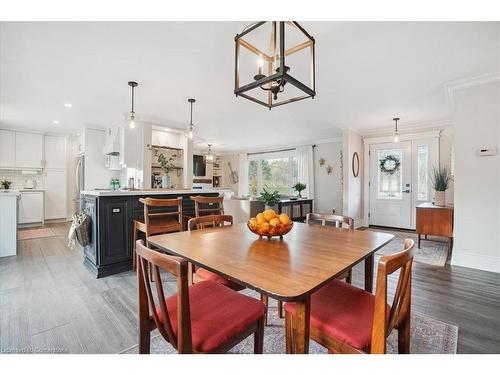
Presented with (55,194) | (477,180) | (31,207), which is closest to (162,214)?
(477,180)

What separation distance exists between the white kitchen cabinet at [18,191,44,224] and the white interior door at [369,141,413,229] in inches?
316

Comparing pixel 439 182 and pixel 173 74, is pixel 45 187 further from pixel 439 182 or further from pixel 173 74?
pixel 439 182

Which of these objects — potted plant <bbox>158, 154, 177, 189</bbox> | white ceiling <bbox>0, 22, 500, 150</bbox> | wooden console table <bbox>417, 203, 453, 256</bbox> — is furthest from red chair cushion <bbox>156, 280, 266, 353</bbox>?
potted plant <bbox>158, 154, 177, 189</bbox>

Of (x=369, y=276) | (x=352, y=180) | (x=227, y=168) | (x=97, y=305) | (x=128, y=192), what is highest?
(x=227, y=168)

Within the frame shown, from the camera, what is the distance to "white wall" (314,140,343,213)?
6.51 meters

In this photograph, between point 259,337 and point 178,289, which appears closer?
point 178,289

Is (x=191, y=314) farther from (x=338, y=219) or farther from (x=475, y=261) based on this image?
(x=475, y=261)

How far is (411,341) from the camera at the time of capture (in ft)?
5.20

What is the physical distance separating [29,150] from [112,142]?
2.67m

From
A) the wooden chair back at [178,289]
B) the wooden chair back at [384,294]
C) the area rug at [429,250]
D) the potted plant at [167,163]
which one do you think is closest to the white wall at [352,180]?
the area rug at [429,250]

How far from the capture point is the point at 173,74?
9.19 feet

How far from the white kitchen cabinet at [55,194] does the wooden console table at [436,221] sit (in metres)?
8.09

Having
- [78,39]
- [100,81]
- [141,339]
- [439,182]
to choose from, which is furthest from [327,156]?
[141,339]
